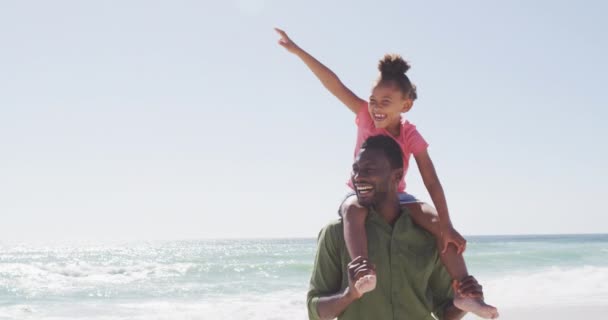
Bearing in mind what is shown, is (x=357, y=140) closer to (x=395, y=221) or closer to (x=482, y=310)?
(x=395, y=221)

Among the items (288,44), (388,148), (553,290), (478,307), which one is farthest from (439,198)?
(553,290)

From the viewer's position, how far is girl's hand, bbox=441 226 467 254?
108 inches

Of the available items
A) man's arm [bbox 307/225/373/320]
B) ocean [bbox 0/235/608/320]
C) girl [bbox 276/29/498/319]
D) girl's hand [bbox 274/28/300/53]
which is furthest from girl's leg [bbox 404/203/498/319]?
ocean [bbox 0/235/608/320]

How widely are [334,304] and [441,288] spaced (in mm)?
494

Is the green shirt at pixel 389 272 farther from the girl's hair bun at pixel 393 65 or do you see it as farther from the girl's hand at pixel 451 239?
the girl's hair bun at pixel 393 65

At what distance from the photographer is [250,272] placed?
25.1 m

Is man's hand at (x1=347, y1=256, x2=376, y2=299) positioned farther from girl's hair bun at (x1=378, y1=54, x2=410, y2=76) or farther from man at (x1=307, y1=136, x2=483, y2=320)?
girl's hair bun at (x1=378, y1=54, x2=410, y2=76)

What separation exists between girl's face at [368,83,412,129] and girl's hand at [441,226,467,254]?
694 millimetres

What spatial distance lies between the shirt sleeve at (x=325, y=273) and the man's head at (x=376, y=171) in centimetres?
18

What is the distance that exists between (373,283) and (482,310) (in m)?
0.44

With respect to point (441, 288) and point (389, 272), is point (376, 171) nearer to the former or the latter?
point (389, 272)

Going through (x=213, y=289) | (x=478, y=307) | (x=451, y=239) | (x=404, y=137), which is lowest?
(x=213, y=289)

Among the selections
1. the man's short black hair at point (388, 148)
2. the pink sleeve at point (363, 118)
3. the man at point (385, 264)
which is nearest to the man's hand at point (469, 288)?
the man at point (385, 264)

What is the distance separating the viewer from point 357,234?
2.64 metres
